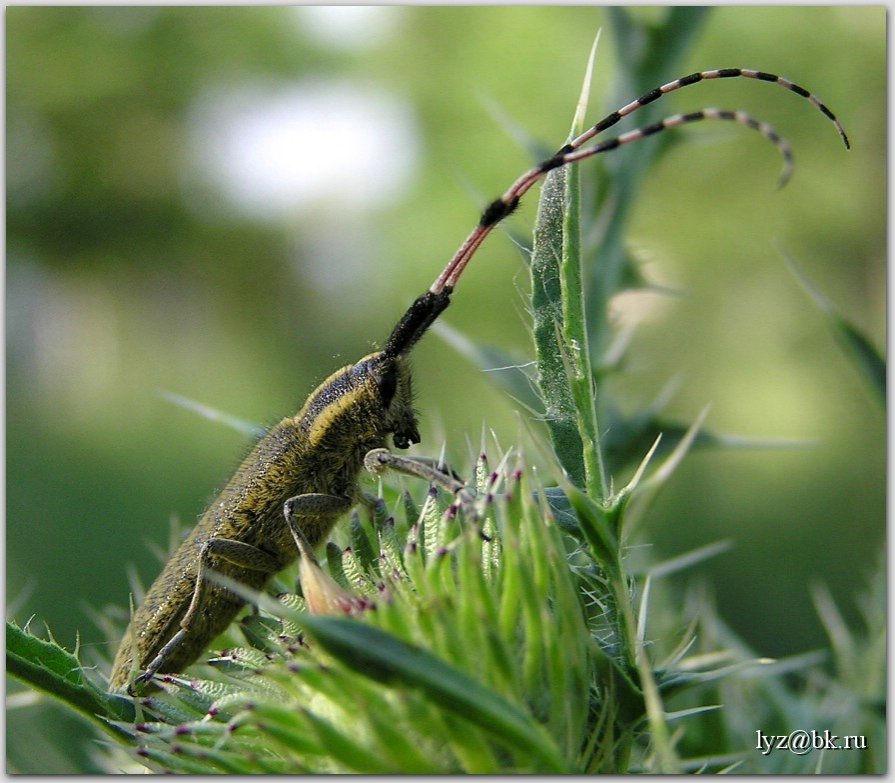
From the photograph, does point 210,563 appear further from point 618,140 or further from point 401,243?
point 401,243

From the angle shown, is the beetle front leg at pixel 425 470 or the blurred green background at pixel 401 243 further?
the blurred green background at pixel 401 243

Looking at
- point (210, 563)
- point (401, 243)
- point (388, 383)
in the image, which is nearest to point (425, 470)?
point (388, 383)

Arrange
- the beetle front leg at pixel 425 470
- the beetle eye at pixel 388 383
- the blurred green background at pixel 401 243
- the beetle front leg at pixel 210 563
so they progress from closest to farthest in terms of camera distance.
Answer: the beetle front leg at pixel 425 470
the beetle front leg at pixel 210 563
the beetle eye at pixel 388 383
the blurred green background at pixel 401 243

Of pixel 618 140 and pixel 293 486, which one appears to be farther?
pixel 293 486

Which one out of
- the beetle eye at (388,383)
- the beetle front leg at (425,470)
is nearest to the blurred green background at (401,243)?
the beetle eye at (388,383)

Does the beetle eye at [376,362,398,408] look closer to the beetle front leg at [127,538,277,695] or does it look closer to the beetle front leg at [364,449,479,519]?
the beetle front leg at [364,449,479,519]

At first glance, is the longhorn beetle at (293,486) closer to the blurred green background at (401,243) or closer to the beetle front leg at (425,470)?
the beetle front leg at (425,470)

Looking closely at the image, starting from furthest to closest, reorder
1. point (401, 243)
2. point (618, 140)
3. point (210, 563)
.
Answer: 1. point (401, 243)
2. point (210, 563)
3. point (618, 140)

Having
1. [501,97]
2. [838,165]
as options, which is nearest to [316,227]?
[501,97]
